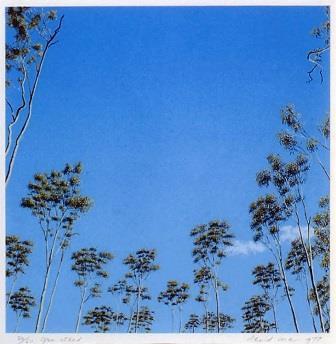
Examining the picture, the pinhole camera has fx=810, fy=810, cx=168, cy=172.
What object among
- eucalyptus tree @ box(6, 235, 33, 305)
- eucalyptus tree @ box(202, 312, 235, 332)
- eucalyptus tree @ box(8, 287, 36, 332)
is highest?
eucalyptus tree @ box(6, 235, 33, 305)

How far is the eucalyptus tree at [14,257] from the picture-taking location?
6.80 metres

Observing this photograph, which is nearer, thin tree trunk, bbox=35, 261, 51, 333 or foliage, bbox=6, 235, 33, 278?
foliage, bbox=6, 235, 33, 278

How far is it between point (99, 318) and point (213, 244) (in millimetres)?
1173

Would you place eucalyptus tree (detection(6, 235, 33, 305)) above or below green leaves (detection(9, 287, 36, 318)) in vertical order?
above

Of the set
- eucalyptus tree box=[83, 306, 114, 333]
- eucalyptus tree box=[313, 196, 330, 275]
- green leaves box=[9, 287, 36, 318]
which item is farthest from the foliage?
eucalyptus tree box=[313, 196, 330, 275]

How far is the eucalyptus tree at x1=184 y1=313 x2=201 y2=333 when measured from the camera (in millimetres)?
6893

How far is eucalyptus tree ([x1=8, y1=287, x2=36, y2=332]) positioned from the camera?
6832mm

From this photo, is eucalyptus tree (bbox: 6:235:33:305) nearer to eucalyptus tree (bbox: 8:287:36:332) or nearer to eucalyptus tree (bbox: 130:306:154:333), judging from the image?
eucalyptus tree (bbox: 8:287:36:332)

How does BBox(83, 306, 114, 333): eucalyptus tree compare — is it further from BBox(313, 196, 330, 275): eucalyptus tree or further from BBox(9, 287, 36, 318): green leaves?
BBox(313, 196, 330, 275): eucalyptus tree

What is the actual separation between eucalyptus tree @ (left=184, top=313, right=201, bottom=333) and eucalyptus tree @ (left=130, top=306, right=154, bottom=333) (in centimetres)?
32

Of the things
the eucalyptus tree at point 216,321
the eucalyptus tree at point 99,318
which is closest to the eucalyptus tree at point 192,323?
the eucalyptus tree at point 216,321

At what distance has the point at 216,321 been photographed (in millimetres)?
6879
